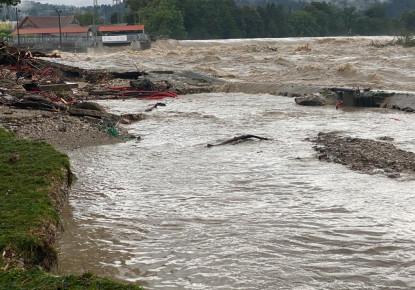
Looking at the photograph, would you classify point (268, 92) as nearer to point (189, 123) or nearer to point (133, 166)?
point (189, 123)

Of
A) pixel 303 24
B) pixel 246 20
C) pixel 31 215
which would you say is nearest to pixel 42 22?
pixel 246 20

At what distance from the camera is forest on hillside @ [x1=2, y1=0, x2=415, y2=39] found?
3809 inches

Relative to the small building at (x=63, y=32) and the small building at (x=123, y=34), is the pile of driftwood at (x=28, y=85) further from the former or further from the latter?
the small building at (x=63, y=32)

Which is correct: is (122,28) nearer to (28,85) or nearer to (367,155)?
(28,85)

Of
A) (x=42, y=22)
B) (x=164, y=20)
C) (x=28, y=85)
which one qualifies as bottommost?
(x=28, y=85)

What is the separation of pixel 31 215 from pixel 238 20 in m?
113

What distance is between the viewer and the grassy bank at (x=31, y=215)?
3.71 metres

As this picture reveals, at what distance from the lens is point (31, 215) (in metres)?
5.04

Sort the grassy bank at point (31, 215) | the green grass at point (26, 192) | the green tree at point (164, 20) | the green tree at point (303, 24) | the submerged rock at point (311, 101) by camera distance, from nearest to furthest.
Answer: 1. the grassy bank at point (31, 215)
2. the green grass at point (26, 192)
3. the submerged rock at point (311, 101)
4. the green tree at point (164, 20)
5. the green tree at point (303, 24)

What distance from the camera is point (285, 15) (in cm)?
12962

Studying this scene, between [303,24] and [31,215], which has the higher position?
[303,24]

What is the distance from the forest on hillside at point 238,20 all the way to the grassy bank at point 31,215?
85328 mm

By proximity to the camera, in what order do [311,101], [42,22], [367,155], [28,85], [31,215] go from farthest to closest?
[42,22]
[311,101]
[28,85]
[367,155]
[31,215]

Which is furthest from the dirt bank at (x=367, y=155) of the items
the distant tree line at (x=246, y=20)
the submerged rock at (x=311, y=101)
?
the distant tree line at (x=246, y=20)
